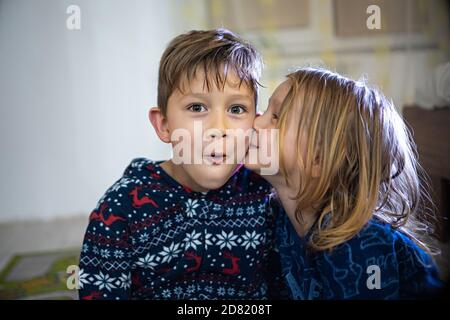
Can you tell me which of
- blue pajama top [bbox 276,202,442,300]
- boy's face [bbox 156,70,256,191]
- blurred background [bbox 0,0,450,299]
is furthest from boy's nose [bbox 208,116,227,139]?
blurred background [bbox 0,0,450,299]

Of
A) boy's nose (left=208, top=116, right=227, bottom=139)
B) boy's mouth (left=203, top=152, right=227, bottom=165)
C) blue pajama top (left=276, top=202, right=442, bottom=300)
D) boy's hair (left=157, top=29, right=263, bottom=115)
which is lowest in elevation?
blue pajama top (left=276, top=202, right=442, bottom=300)

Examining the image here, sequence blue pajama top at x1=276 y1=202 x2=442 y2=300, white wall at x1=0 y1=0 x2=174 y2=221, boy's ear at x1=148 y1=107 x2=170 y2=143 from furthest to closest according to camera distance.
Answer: white wall at x1=0 y1=0 x2=174 y2=221 → boy's ear at x1=148 y1=107 x2=170 y2=143 → blue pajama top at x1=276 y1=202 x2=442 y2=300

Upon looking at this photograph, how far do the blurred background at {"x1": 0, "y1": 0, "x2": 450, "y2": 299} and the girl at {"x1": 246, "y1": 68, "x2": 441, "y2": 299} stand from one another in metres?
0.47

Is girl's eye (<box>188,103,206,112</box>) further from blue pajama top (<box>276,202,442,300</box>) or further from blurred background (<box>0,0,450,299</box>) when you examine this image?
blurred background (<box>0,0,450,299</box>)

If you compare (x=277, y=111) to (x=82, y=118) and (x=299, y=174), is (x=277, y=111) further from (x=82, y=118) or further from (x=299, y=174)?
(x=82, y=118)

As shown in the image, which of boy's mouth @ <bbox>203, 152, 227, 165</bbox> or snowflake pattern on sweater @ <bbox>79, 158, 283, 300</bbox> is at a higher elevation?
boy's mouth @ <bbox>203, 152, 227, 165</bbox>

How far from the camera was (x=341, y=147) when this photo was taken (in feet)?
2.88

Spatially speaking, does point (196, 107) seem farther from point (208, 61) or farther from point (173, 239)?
point (173, 239)

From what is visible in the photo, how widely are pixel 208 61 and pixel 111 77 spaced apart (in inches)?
47.0

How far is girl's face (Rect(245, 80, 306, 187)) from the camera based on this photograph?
898 mm

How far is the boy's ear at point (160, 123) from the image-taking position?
3.12 feet

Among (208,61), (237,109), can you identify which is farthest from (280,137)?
(208,61)

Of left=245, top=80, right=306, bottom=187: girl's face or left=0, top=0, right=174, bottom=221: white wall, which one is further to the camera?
left=0, top=0, right=174, bottom=221: white wall
